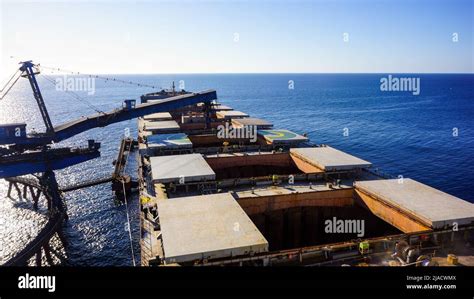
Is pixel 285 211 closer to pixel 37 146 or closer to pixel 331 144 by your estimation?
pixel 37 146

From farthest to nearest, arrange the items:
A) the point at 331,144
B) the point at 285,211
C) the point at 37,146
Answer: the point at 331,144 → the point at 37,146 → the point at 285,211

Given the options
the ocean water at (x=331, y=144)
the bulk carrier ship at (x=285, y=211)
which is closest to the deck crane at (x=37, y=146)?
the bulk carrier ship at (x=285, y=211)

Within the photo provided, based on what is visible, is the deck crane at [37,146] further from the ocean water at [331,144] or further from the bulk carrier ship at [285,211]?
the ocean water at [331,144]

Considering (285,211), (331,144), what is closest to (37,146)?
(285,211)

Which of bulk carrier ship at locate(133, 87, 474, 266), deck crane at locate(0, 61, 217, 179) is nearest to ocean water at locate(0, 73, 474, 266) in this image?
deck crane at locate(0, 61, 217, 179)

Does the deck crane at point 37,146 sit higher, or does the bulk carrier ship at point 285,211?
the deck crane at point 37,146

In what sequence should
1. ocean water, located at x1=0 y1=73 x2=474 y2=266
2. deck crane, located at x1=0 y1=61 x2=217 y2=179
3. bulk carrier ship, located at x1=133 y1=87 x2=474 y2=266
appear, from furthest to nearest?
ocean water, located at x1=0 y1=73 x2=474 y2=266
deck crane, located at x1=0 y1=61 x2=217 y2=179
bulk carrier ship, located at x1=133 y1=87 x2=474 y2=266

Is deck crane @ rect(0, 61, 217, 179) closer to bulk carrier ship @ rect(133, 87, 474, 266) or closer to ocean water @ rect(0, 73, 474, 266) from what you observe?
bulk carrier ship @ rect(133, 87, 474, 266)

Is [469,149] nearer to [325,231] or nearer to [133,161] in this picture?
[325,231]

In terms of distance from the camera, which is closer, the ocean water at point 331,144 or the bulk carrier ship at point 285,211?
the bulk carrier ship at point 285,211

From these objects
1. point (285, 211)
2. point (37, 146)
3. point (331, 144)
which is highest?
point (37, 146)
